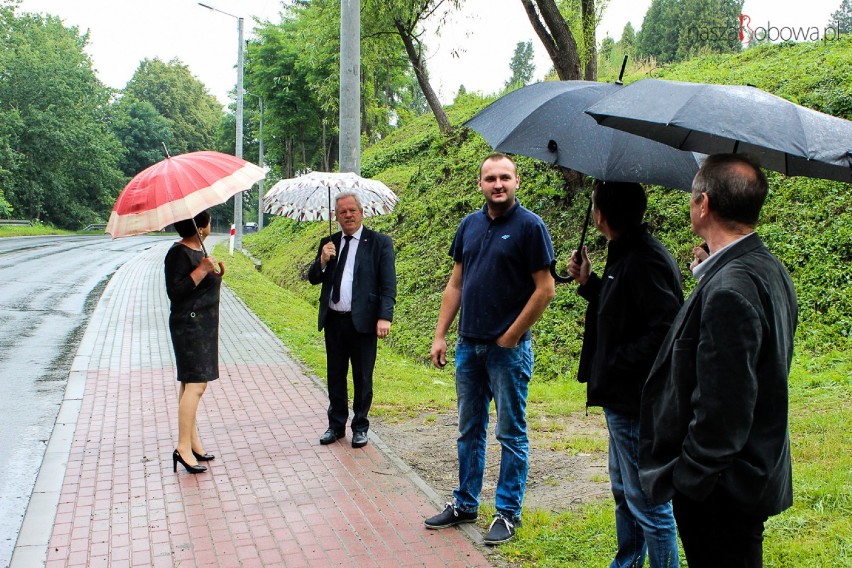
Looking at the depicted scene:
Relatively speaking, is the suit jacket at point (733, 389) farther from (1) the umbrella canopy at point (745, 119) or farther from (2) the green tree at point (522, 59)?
(2) the green tree at point (522, 59)

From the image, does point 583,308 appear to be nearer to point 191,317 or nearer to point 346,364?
point 346,364

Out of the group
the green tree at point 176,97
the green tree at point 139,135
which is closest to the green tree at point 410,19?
the green tree at point 139,135

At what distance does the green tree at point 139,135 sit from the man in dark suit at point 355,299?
77.4 metres

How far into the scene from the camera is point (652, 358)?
3.63m

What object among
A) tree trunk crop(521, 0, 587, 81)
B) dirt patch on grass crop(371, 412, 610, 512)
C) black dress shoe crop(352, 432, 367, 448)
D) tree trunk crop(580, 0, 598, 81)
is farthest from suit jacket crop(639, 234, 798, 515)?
tree trunk crop(580, 0, 598, 81)

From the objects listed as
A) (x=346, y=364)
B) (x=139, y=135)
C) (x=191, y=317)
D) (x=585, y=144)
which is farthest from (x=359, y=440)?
(x=139, y=135)

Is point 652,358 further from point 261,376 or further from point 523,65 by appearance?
point 523,65

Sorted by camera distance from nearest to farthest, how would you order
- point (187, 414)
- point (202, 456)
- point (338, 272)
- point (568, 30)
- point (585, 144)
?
point (585, 144) → point (187, 414) → point (202, 456) → point (338, 272) → point (568, 30)

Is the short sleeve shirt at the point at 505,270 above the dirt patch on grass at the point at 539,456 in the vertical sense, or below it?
above

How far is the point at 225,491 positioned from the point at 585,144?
3.59 metres

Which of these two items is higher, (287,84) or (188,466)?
(287,84)

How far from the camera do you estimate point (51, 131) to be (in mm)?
59031

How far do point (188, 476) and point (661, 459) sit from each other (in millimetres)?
4287

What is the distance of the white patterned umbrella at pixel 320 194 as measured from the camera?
7023mm
